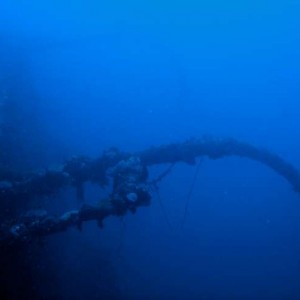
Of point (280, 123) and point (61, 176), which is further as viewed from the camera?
point (280, 123)

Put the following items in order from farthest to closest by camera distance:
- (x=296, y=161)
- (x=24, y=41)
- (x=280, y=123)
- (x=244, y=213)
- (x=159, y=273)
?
1. (x=280, y=123)
2. (x=296, y=161)
3. (x=244, y=213)
4. (x=159, y=273)
5. (x=24, y=41)

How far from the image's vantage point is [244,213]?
54688 mm

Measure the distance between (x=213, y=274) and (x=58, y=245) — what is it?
24153 millimetres

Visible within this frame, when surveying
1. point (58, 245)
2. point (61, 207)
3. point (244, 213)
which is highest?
point (244, 213)

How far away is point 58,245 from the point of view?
52.2ft

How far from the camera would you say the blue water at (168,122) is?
822 inches

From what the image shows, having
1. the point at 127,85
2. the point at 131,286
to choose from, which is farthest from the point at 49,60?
the point at 131,286

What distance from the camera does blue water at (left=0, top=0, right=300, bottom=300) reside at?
20.9 m

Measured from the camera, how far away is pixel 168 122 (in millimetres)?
69375

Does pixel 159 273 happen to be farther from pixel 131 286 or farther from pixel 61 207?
pixel 61 207

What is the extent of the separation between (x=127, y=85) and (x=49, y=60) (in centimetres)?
2077

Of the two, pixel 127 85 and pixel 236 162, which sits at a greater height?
pixel 127 85

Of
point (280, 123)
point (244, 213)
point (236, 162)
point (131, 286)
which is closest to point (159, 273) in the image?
point (131, 286)

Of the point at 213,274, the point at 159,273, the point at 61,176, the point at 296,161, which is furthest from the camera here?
the point at 296,161
